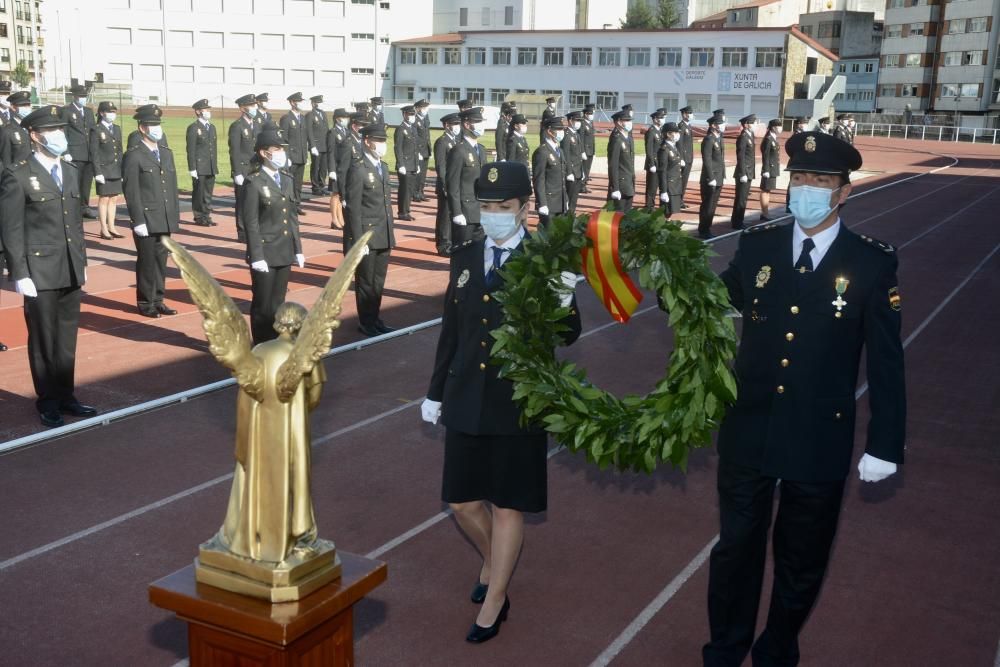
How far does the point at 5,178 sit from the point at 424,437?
141 inches

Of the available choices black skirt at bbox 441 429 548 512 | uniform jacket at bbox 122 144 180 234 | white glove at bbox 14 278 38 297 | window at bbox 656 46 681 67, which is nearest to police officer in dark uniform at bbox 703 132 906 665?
black skirt at bbox 441 429 548 512

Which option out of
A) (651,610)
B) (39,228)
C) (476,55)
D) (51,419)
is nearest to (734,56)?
(476,55)

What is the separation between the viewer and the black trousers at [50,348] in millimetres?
7836

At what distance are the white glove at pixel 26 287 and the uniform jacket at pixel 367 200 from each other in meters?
3.61

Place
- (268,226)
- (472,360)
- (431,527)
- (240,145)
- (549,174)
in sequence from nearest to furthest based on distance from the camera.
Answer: (472,360), (431,527), (268,226), (549,174), (240,145)

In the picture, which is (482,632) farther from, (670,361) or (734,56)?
(734,56)

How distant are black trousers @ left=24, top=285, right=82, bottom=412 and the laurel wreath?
4.55m

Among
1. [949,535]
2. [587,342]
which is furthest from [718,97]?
[949,535]

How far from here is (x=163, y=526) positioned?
6027mm

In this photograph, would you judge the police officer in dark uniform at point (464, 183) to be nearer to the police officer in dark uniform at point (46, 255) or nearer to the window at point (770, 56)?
the police officer in dark uniform at point (46, 255)

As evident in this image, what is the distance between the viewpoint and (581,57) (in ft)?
230

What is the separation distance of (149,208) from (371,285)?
2.62m

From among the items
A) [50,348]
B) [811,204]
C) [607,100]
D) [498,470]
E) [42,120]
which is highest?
[607,100]

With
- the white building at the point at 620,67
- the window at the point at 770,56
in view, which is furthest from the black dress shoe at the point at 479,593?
the window at the point at 770,56
